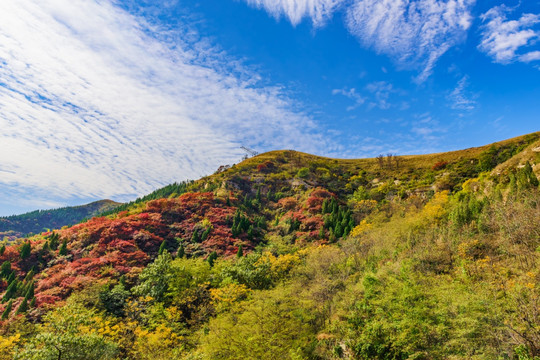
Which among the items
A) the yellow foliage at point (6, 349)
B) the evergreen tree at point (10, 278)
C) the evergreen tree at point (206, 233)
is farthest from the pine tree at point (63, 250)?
the yellow foliage at point (6, 349)

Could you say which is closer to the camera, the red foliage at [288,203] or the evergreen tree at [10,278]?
the evergreen tree at [10,278]

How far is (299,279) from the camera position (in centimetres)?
3331

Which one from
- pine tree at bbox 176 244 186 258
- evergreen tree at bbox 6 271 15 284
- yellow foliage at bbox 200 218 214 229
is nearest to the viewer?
evergreen tree at bbox 6 271 15 284

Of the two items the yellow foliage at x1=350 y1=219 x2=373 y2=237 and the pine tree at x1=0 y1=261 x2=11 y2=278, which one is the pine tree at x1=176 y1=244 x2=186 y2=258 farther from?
the yellow foliage at x1=350 y1=219 x2=373 y2=237

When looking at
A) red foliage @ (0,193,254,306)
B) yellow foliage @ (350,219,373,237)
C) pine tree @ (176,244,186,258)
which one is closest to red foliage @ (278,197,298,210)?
red foliage @ (0,193,254,306)

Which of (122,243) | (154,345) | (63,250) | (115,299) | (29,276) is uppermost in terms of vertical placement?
(122,243)

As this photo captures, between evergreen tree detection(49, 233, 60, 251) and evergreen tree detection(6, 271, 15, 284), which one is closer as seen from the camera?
evergreen tree detection(6, 271, 15, 284)

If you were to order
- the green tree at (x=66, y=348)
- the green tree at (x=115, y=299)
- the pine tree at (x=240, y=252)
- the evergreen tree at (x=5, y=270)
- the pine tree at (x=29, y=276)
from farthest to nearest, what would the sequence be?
1. the pine tree at (x=240, y=252)
2. the evergreen tree at (x=5, y=270)
3. the pine tree at (x=29, y=276)
4. the green tree at (x=115, y=299)
5. the green tree at (x=66, y=348)

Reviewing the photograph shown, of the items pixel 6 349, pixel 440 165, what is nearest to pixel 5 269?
pixel 6 349

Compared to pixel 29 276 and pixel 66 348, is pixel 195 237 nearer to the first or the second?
pixel 29 276

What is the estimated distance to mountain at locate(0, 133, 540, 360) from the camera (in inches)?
699

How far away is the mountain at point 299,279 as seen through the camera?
699 inches

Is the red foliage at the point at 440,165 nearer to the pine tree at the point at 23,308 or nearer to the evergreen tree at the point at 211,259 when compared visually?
the evergreen tree at the point at 211,259

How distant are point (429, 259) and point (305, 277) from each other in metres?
15.2
